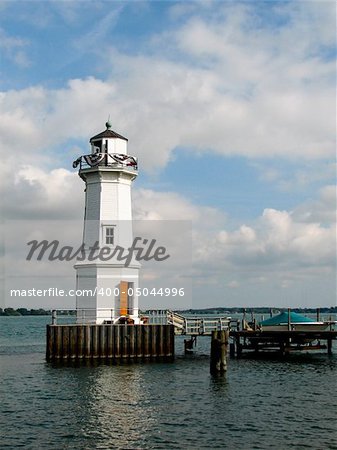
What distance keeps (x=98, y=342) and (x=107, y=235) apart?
688 centimetres

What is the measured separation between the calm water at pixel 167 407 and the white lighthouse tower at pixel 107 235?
5.03 meters

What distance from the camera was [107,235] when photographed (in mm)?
38625

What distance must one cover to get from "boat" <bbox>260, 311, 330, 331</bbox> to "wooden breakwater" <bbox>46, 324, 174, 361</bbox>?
32.1 ft

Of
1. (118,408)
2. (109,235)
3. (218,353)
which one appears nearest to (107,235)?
(109,235)

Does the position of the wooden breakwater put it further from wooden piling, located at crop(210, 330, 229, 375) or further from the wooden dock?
the wooden dock

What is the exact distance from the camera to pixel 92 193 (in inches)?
1545

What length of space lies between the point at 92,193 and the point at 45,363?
10885 millimetres

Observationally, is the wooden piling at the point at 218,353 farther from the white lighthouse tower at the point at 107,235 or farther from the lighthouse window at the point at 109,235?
the lighthouse window at the point at 109,235

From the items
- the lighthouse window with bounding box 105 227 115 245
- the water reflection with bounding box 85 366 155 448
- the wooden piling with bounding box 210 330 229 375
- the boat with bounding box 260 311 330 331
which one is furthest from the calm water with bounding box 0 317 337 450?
the lighthouse window with bounding box 105 227 115 245

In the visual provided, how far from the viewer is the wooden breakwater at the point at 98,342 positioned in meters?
35.3

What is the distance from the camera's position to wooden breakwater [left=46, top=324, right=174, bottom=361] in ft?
116

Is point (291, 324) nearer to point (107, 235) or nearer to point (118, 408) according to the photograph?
point (107, 235)

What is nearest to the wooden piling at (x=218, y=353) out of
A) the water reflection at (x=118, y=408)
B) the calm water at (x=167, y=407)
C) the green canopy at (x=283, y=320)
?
the calm water at (x=167, y=407)

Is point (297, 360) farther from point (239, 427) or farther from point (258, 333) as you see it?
point (239, 427)
